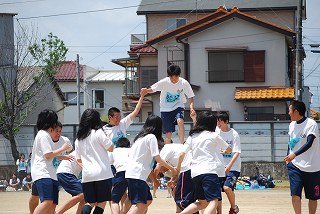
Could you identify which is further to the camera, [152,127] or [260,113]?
[260,113]

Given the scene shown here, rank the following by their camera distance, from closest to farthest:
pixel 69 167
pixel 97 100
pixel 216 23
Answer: pixel 69 167, pixel 216 23, pixel 97 100

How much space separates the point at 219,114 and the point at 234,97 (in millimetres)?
28081

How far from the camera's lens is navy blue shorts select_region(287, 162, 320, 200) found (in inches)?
573

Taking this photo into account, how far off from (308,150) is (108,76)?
196 ft

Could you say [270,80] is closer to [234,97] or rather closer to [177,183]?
[234,97]

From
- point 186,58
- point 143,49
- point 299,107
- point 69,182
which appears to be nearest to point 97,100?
point 143,49

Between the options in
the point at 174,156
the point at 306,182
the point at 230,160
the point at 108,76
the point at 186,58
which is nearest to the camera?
the point at 174,156

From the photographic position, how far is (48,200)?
43.3 ft

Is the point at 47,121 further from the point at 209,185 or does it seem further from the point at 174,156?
the point at 209,185

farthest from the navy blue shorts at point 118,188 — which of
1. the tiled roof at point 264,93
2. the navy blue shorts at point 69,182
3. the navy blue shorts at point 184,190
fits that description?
the tiled roof at point 264,93

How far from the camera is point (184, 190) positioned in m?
14.0

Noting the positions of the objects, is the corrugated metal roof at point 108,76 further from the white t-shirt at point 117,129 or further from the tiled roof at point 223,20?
the white t-shirt at point 117,129

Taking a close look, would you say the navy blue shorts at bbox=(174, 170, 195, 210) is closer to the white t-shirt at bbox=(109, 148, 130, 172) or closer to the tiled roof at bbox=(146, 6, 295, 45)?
the white t-shirt at bbox=(109, 148, 130, 172)

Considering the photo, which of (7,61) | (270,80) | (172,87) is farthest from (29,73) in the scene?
(172,87)
